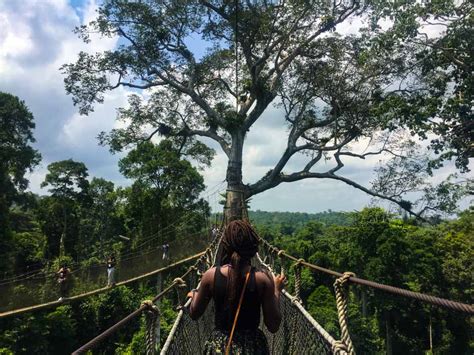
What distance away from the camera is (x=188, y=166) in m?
21.0

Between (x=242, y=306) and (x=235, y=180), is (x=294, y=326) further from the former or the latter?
(x=235, y=180)

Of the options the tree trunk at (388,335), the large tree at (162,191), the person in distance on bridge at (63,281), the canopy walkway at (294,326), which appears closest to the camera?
the canopy walkway at (294,326)

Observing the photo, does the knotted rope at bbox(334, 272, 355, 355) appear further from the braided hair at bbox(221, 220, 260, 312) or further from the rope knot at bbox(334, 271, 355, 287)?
the braided hair at bbox(221, 220, 260, 312)

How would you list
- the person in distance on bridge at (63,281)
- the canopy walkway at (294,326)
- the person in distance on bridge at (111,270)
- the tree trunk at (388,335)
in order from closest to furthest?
the canopy walkway at (294,326) < the person in distance on bridge at (63,281) < the person in distance on bridge at (111,270) < the tree trunk at (388,335)

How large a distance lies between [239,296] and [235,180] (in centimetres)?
1067

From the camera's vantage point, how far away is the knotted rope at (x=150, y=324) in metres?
1.81

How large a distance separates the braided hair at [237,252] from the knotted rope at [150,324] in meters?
0.34

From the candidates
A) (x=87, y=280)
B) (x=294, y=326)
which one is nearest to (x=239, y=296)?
(x=294, y=326)

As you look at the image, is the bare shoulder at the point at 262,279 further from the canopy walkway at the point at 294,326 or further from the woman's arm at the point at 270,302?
the canopy walkway at the point at 294,326

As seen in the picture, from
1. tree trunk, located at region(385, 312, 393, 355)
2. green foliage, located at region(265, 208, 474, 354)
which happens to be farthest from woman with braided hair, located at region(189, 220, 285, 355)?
tree trunk, located at region(385, 312, 393, 355)

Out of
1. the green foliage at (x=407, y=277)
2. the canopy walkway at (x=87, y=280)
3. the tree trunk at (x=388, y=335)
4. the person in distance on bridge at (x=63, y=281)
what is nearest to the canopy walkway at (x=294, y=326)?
the canopy walkway at (x=87, y=280)

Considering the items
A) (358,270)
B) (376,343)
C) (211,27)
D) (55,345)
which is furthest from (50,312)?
(376,343)

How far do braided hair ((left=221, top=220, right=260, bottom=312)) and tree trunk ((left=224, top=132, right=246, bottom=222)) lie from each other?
1006 cm

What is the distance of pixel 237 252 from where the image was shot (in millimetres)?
1696
